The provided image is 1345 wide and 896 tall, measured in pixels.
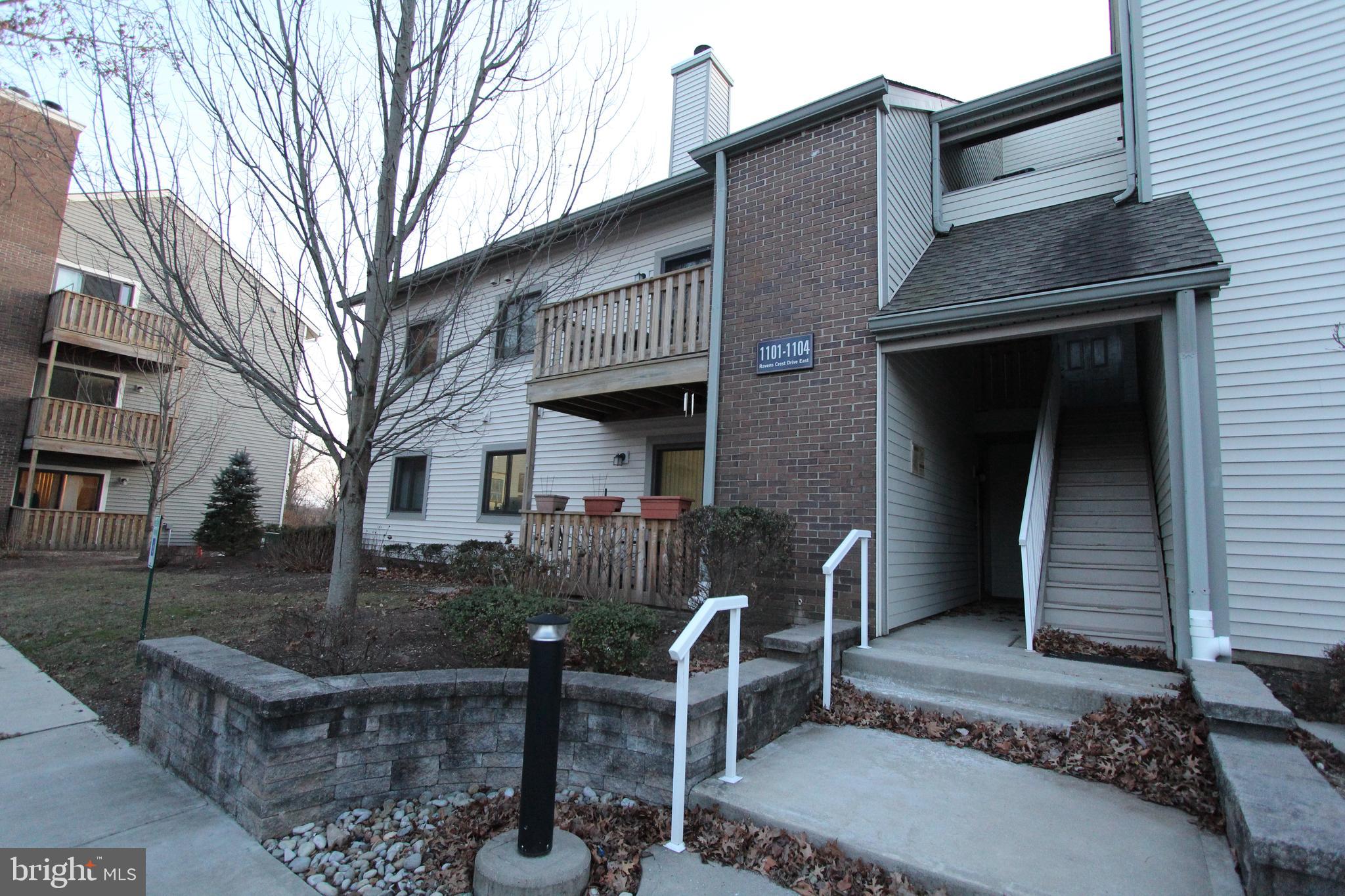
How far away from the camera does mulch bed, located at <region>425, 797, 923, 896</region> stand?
270cm

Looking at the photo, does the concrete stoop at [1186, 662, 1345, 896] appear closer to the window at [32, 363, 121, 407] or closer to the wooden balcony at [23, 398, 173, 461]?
the wooden balcony at [23, 398, 173, 461]

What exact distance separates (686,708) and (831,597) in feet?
6.45

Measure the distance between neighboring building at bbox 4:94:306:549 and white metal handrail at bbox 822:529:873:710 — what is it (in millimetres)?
14250

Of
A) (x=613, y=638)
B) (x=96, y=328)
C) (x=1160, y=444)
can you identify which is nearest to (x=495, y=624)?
(x=613, y=638)

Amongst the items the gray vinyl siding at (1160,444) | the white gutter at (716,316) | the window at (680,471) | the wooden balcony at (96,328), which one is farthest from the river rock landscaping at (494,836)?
the wooden balcony at (96,328)

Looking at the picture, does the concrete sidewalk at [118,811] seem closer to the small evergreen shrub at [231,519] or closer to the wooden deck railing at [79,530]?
the small evergreen shrub at [231,519]

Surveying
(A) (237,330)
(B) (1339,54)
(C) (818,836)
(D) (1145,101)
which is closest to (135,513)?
(A) (237,330)

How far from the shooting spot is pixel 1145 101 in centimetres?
654

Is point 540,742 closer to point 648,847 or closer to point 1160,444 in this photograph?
point 648,847

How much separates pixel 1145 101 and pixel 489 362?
984cm

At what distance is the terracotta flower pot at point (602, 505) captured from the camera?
795 centimetres

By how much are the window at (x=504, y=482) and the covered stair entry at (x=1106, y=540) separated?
26.3 ft

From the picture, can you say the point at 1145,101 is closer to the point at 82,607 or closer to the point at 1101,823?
the point at 1101,823

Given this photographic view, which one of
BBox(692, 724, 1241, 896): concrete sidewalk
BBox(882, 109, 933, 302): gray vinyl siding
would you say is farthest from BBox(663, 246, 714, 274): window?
BBox(692, 724, 1241, 896): concrete sidewalk
